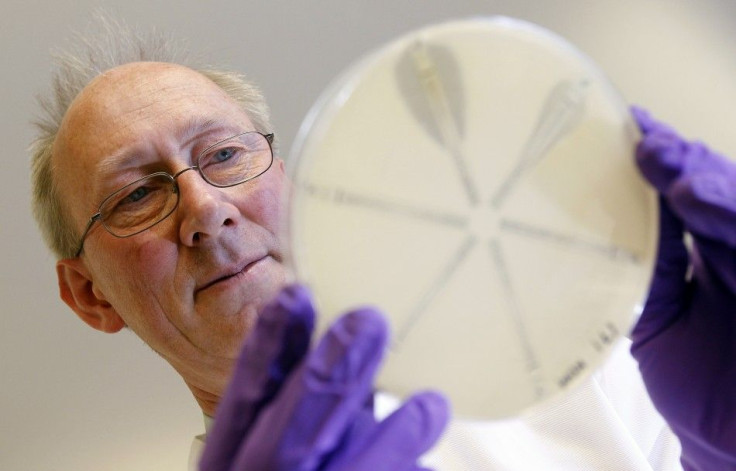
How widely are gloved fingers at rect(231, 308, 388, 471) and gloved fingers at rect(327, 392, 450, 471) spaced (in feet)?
0.16

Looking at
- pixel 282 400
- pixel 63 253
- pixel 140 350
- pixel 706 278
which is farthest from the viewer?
pixel 140 350

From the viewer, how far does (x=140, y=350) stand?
191cm

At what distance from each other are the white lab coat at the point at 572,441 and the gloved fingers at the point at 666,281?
55 centimetres

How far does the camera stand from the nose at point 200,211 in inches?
42.9

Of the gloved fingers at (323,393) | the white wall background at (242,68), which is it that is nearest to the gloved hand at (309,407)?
the gloved fingers at (323,393)

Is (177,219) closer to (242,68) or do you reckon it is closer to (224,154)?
(224,154)

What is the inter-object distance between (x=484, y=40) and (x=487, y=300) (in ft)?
0.90

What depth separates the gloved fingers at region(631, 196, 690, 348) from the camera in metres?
0.73

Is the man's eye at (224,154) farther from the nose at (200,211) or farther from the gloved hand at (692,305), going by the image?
the gloved hand at (692,305)

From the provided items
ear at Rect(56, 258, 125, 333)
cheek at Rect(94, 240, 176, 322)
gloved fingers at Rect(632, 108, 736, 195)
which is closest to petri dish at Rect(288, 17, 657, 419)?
gloved fingers at Rect(632, 108, 736, 195)

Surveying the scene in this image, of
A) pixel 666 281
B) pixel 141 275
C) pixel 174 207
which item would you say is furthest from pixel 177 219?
pixel 666 281

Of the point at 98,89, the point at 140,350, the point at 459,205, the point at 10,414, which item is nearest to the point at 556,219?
the point at 459,205

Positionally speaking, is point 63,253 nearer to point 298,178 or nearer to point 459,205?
point 298,178

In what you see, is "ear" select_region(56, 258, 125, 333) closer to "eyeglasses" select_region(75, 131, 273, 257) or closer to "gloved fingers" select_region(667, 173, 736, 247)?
"eyeglasses" select_region(75, 131, 273, 257)
